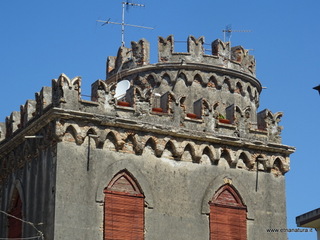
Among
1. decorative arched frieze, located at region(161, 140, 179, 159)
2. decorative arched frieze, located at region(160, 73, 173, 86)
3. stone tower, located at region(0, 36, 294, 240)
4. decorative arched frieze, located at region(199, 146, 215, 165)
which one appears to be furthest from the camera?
decorative arched frieze, located at region(160, 73, 173, 86)

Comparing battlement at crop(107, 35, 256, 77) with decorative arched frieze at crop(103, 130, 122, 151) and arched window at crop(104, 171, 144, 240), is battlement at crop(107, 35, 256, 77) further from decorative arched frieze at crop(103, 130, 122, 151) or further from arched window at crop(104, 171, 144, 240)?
arched window at crop(104, 171, 144, 240)

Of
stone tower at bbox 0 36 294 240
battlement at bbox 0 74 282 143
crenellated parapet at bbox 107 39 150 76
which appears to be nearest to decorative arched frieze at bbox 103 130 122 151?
stone tower at bbox 0 36 294 240

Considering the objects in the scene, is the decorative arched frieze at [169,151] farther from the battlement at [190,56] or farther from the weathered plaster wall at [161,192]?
the battlement at [190,56]

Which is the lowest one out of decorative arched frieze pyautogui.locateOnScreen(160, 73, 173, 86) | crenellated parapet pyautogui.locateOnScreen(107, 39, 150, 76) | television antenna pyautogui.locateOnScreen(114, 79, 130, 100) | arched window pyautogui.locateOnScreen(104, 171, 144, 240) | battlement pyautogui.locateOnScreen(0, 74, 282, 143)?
arched window pyautogui.locateOnScreen(104, 171, 144, 240)

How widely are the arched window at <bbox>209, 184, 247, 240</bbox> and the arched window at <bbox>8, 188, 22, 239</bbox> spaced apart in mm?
6180

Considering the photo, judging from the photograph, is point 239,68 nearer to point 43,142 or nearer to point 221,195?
point 221,195

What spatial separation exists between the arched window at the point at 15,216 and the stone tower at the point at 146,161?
0.16ft

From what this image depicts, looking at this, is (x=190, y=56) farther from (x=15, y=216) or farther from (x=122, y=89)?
(x=15, y=216)

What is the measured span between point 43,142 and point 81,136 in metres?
1.43

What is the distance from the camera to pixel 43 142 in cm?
3294

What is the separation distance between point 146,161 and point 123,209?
1.78 metres

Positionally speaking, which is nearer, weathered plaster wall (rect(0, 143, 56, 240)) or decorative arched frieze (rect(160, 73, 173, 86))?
weathered plaster wall (rect(0, 143, 56, 240))

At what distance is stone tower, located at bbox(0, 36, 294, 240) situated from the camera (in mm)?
32125

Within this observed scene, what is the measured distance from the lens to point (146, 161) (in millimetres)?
33344
